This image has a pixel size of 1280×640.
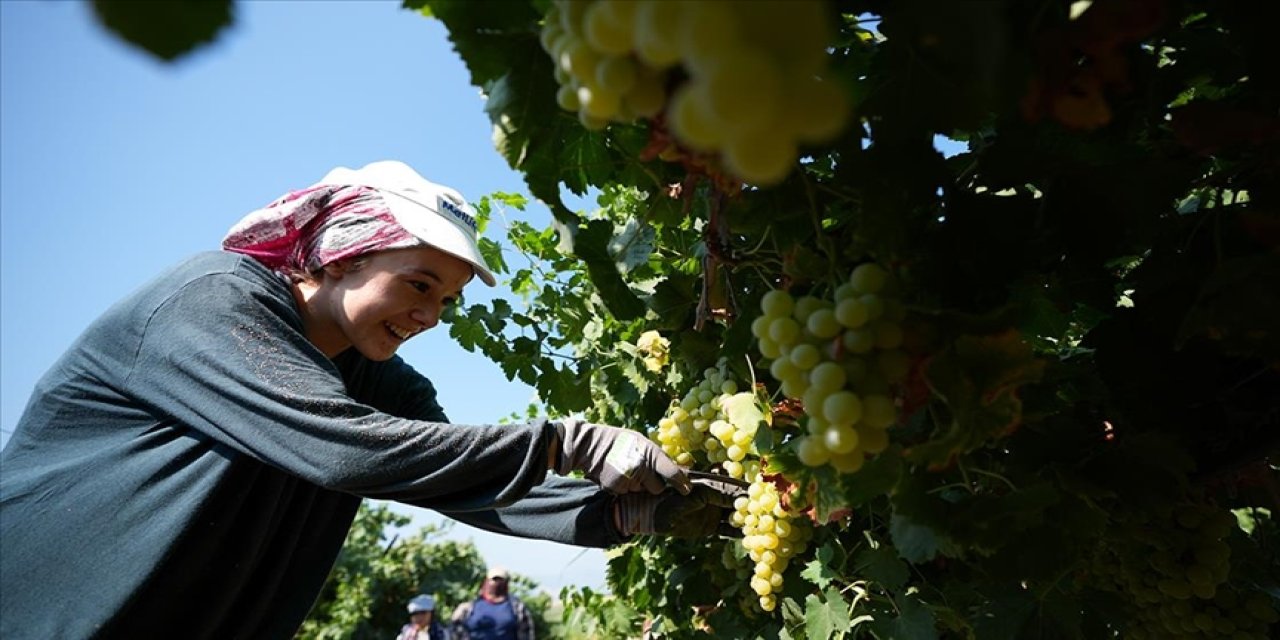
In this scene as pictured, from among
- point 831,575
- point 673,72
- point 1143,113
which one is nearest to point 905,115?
point 673,72

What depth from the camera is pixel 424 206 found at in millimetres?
2488

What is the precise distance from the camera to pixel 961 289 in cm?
93

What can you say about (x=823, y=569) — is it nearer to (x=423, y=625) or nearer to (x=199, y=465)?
(x=199, y=465)

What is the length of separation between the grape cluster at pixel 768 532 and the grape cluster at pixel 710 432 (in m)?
0.06

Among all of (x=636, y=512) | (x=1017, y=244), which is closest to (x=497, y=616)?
(x=636, y=512)

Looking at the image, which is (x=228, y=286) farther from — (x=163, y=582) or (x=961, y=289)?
(x=961, y=289)

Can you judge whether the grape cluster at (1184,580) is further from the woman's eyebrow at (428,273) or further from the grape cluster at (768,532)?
the woman's eyebrow at (428,273)

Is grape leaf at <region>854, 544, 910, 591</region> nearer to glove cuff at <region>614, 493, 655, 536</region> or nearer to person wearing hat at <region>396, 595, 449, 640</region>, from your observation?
glove cuff at <region>614, 493, 655, 536</region>

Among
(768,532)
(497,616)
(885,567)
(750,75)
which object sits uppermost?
(750,75)

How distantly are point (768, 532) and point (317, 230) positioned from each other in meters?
1.67

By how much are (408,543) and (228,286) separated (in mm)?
13900

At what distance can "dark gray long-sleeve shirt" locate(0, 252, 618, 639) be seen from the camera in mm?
1750

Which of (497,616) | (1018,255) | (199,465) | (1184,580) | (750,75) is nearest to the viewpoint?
(750,75)

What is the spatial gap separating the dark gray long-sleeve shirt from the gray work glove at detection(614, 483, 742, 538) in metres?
0.12
